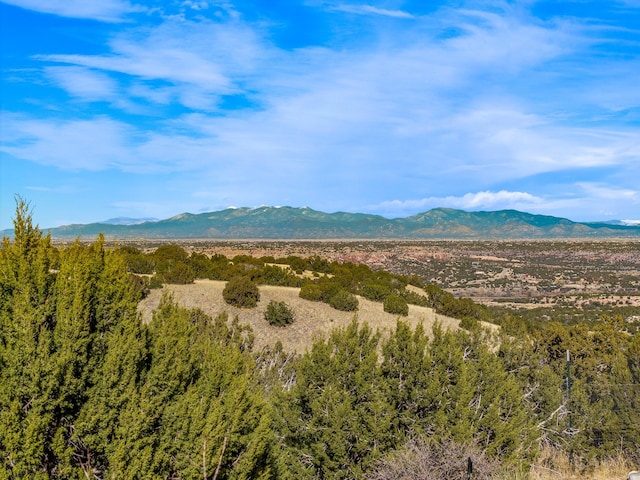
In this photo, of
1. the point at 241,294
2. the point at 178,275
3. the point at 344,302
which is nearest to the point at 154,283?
the point at 178,275

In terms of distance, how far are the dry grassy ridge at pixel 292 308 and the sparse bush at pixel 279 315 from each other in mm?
225

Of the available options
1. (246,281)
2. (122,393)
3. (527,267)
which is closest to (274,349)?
(246,281)

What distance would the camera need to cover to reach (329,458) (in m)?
10.1

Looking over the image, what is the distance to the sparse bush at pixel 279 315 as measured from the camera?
892 inches

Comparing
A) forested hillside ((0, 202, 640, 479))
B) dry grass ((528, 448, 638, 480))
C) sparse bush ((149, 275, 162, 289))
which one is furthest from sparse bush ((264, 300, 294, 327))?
dry grass ((528, 448, 638, 480))

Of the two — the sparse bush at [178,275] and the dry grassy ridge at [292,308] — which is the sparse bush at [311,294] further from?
the sparse bush at [178,275]

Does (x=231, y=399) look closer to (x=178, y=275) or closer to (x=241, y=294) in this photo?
(x=241, y=294)

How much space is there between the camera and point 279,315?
2273cm

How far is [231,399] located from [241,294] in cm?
1653

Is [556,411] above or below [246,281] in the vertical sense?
below

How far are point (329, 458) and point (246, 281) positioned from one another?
49.8 ft

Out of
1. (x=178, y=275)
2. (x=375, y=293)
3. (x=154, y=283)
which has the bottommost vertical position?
(x=375, y=293)

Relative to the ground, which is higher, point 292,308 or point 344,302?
point 344,302

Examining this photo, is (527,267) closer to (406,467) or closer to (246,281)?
(246,281)
